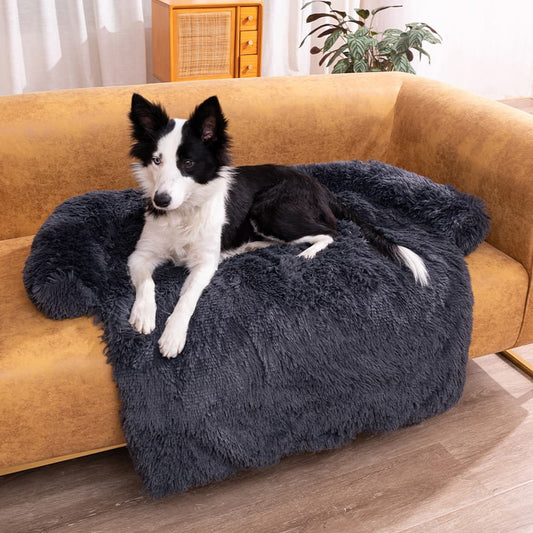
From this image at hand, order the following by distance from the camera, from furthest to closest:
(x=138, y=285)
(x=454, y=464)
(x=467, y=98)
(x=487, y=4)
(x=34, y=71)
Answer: (x=487, y=4) < (x=34, y=71) < (x=467, y=98) < (x=454, y=464) < (x=138, y=285)

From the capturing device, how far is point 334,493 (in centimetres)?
161

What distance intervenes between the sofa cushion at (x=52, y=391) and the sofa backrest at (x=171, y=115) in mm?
601

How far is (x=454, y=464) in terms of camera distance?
1.72 meters

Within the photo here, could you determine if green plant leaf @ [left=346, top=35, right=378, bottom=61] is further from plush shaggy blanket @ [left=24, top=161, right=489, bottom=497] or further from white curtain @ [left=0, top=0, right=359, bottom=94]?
plush shaggy blanket @ [left=24, top=161, right=489, bottom=497]

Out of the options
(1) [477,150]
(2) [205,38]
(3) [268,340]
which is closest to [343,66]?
(2) [205,38]

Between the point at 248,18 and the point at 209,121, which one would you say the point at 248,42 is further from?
the point at 209,121

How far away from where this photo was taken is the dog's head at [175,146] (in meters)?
1.59

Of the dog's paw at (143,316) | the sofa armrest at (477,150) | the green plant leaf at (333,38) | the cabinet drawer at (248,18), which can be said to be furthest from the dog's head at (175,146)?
the cabinet drawer at (248,18)

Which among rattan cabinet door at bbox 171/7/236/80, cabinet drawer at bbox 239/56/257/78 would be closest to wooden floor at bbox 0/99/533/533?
rattan cabinet door at bbox 171/7/236/80

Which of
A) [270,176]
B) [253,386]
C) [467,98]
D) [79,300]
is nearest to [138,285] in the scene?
[79,300]

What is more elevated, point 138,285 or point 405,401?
point 138,285

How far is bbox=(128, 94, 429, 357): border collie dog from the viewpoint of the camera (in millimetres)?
1584

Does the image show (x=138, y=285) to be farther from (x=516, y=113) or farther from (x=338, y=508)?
(x=516, y=113)

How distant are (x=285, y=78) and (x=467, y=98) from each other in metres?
0.69
